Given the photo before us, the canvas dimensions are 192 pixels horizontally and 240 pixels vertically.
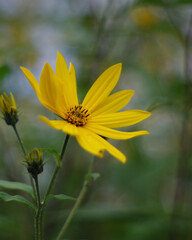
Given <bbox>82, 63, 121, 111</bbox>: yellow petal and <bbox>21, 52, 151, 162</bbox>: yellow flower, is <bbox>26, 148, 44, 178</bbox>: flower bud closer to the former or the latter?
<bbox>21, 52, 151, 162</bbox>: yellow flower

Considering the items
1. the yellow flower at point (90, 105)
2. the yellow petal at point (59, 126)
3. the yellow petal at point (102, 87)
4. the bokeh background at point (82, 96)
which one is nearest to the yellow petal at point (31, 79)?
the yellow flower at point (90, 105)

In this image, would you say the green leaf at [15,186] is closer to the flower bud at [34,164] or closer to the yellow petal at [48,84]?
the flower bud at [34,164]

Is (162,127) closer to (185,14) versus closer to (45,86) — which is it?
(185,14)

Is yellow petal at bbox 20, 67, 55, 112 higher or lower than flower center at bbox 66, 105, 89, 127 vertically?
higher

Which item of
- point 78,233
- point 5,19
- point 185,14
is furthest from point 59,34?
point 78,233

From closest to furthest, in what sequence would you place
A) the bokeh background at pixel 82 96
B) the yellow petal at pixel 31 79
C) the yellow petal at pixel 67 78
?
the yellow petal at pixel 31 79 → the yellow petal at pixel 67 78 → the bokeh background at pixel 82 96

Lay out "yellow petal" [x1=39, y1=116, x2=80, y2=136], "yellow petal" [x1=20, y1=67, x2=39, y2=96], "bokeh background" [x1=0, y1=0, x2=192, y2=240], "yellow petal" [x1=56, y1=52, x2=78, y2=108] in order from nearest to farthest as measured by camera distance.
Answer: "yellow petal" [x1=39, y1=116, x2=80, y2=136] → "yellow petal" [x1=20, y1=67, x2=39, y2=96] → "yellow petal" [x1=56, y1=52, x2=78, y2=108] → "bokeh background" [x1=0, y1=0, x2=192, y2=240]

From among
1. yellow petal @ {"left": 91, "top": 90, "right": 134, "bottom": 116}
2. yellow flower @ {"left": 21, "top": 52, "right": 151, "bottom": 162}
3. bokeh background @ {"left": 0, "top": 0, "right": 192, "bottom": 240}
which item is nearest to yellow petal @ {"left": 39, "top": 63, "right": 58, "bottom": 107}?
yellow flower @ {"left": 21, "top": 52, "right": 151, "bottom": 162}
